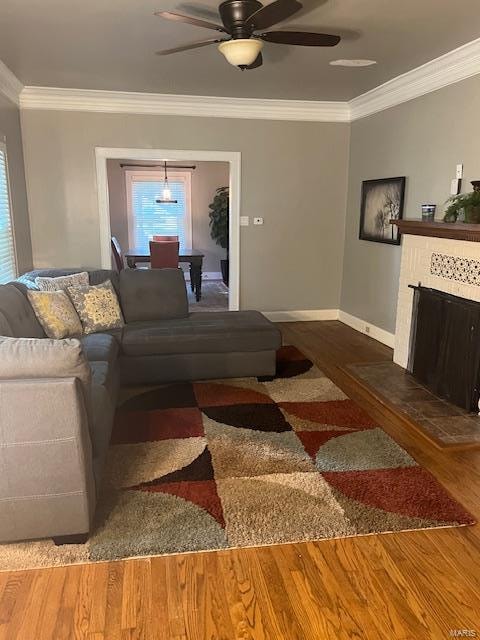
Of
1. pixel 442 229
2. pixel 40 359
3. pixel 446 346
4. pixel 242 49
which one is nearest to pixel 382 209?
pixel 442 229

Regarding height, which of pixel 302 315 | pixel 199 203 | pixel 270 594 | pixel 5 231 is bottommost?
pixel 270 594

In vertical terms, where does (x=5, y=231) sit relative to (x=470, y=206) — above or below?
below

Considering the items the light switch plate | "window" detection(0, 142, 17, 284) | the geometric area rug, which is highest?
the light switch plate

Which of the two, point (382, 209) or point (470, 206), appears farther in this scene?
point (382, 209)

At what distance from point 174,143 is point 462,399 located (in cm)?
397

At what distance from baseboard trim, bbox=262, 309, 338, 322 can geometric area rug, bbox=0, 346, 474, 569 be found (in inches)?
98.2

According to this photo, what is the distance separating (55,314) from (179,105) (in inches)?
116

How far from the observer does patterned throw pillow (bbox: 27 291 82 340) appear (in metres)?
3.50

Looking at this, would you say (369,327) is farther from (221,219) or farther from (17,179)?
(17,179)

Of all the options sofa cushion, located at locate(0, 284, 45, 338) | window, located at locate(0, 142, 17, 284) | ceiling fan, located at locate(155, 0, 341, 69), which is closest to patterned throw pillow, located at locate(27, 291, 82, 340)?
sofa cushion, located at locate(0, 284, 45, 338)

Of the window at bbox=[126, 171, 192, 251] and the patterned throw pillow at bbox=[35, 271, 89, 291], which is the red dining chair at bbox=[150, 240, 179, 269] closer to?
the window at bbox=[126, 171, 192, 251]

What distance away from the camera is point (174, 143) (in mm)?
5422

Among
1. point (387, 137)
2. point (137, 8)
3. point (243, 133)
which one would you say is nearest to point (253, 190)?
point (243, 133)

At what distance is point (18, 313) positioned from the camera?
10.3 feet
